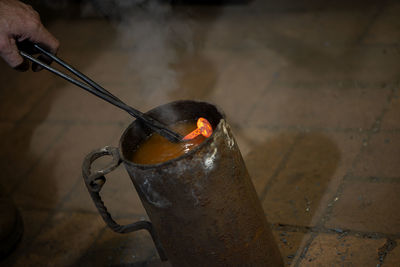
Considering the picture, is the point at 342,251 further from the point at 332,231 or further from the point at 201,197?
the point at 201,197

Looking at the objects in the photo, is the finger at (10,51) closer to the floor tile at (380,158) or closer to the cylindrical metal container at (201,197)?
the cylindrical metal container at (201,197)

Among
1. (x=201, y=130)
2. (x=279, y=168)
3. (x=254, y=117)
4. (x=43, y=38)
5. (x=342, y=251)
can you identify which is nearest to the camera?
(x=201, y=130)

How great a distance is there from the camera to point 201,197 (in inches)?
73.8

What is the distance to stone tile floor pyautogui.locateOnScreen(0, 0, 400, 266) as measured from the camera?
8.80 ft

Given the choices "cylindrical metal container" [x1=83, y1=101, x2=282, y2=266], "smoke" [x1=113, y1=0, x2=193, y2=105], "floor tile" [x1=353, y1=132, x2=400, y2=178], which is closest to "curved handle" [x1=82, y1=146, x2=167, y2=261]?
"cylindrical metal container" [x1=83, y1=101, x2=282, y2=266]

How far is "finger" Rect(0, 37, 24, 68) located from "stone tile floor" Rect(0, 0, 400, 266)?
48.7 inches

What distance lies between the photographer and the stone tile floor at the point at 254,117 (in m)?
2.68

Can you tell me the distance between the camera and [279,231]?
2645 millimetres

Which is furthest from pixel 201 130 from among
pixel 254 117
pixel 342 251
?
pixel 254 117

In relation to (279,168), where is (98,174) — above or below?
above

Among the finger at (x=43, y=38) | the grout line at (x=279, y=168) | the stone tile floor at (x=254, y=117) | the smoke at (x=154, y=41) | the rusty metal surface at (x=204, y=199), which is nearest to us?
the rusty metal surface at (x=204, y=199)

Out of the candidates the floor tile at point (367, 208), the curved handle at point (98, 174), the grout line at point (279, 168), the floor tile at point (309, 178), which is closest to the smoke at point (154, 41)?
the grout line at point (279, 168)

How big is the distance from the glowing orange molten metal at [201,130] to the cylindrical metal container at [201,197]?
5cm

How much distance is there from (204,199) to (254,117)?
1680 millimetres
